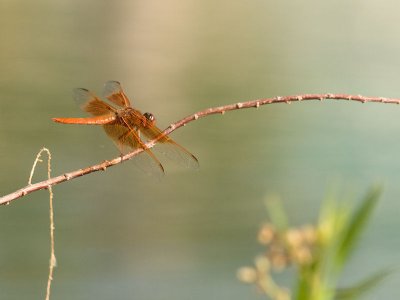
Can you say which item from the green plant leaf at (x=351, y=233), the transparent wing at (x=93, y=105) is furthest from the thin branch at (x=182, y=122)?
the transparent wing at (x=93, y=105)

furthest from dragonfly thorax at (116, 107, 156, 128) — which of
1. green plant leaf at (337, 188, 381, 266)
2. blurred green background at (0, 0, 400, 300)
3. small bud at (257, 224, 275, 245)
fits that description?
green plant leaf at (337, 188, 381, 266)

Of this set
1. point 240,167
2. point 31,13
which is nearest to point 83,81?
point 240,167

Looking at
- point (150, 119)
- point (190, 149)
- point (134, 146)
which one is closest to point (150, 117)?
point (150, 119)

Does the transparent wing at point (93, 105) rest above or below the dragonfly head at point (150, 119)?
above

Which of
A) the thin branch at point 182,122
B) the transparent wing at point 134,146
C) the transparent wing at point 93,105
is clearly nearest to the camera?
the thin branch at point 182,122

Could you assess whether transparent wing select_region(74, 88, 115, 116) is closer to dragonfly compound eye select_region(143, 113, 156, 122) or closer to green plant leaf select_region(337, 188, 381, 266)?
dragonfly compound eye select_region(143, 113, 156, 122)

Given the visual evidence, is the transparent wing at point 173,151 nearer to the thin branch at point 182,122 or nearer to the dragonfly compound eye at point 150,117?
the dragonfly compound eye at point 150,117

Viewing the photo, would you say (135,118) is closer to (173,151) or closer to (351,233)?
(173,151)

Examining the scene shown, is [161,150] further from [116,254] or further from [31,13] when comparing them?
[31,13]
